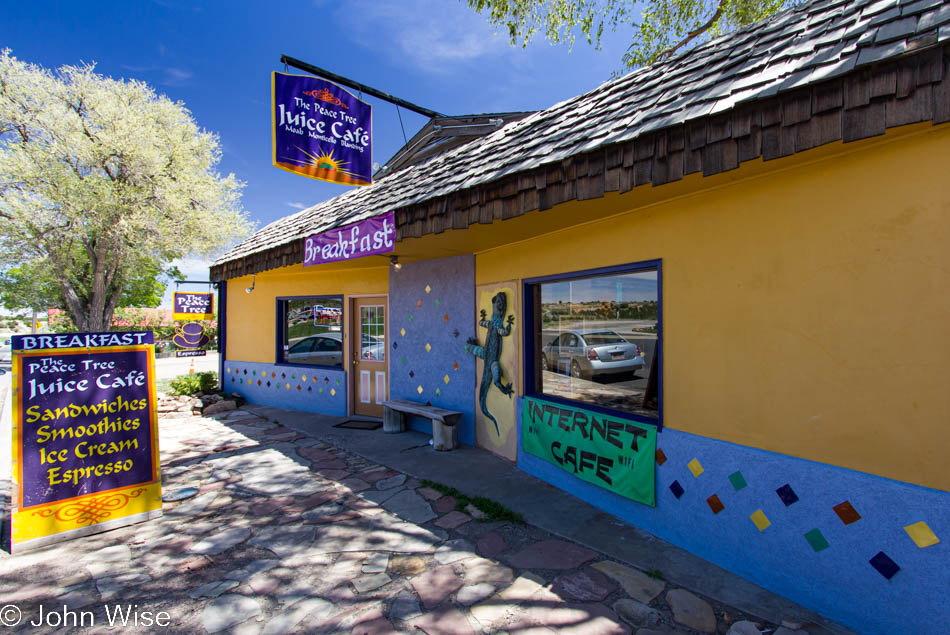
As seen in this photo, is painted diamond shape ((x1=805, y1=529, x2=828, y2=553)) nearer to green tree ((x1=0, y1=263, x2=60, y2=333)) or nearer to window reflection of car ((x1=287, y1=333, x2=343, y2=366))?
window reflection of car ((x1=287, y1=333, x2=343, y2=366))

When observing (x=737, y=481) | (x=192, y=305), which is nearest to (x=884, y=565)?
(x=737, y=481)

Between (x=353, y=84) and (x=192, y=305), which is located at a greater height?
(x=353, y=84)

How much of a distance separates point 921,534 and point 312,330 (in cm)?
895

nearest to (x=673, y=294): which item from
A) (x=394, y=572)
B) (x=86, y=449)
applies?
(x=394, y=572)

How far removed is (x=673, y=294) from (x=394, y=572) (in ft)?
9.67

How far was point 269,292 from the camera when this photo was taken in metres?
9.57

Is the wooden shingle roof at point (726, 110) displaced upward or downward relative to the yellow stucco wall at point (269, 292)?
upward

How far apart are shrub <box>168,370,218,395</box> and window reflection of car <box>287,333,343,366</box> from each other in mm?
2675

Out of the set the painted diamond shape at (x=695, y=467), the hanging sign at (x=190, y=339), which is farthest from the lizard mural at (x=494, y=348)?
the hanging sign at (x=190, y=339)

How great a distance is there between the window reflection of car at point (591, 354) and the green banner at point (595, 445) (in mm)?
463

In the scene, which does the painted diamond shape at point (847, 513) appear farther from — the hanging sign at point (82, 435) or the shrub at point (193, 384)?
the shrub at point (193, 384)

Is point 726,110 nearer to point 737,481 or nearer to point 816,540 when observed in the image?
point 737,481

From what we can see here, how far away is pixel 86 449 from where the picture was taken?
3.81m

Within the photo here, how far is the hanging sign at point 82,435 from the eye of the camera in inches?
140
